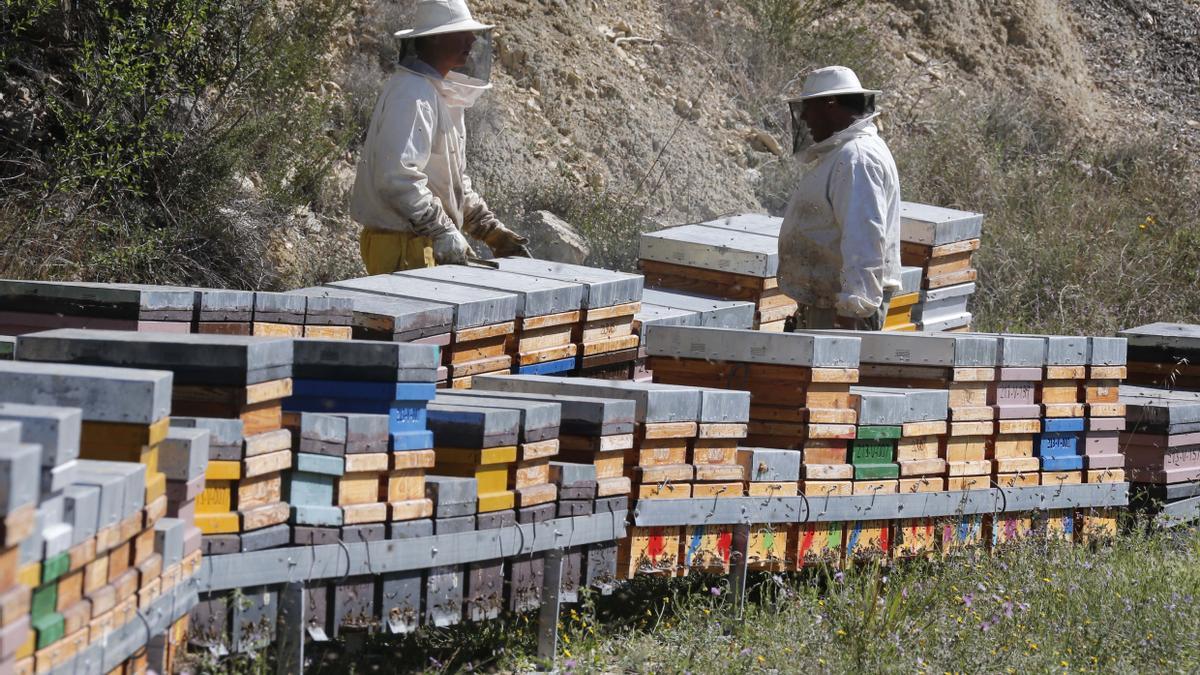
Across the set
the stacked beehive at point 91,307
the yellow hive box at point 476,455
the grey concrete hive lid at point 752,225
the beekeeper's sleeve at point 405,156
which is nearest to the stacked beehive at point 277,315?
the stacked beehive at point 91,307

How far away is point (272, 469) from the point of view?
4539mm

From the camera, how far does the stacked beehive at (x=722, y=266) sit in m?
8.49

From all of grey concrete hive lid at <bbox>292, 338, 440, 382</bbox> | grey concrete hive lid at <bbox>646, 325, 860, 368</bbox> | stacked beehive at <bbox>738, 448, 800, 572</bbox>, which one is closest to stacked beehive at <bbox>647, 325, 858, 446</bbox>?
grey concrete hive lid at <bbox>646, 325, 860, 368</bbox>

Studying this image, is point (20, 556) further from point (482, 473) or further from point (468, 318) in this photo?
point (468, 318)

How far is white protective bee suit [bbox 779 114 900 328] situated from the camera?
7.50m

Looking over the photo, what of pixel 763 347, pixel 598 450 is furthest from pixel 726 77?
pixel 598 450

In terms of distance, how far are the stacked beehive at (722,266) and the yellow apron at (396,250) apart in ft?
5.72

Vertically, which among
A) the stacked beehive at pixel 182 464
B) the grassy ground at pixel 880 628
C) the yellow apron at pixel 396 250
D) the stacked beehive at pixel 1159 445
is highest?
the yellow apron at pixel 396 250

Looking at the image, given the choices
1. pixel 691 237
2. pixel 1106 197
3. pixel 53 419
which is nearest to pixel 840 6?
pixel 1106 197

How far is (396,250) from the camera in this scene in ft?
25.0

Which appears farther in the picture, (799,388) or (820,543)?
(820,543)

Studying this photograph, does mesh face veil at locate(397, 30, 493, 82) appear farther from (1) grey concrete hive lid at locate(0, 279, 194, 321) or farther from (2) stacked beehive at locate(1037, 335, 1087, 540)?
(2) stacked beehive at locate(1037, 335, 1087, 540)

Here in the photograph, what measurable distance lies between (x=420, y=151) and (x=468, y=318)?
1.36 m

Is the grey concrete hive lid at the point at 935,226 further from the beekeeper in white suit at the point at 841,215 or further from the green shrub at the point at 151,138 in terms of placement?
the green shrub at the point at 151,138
